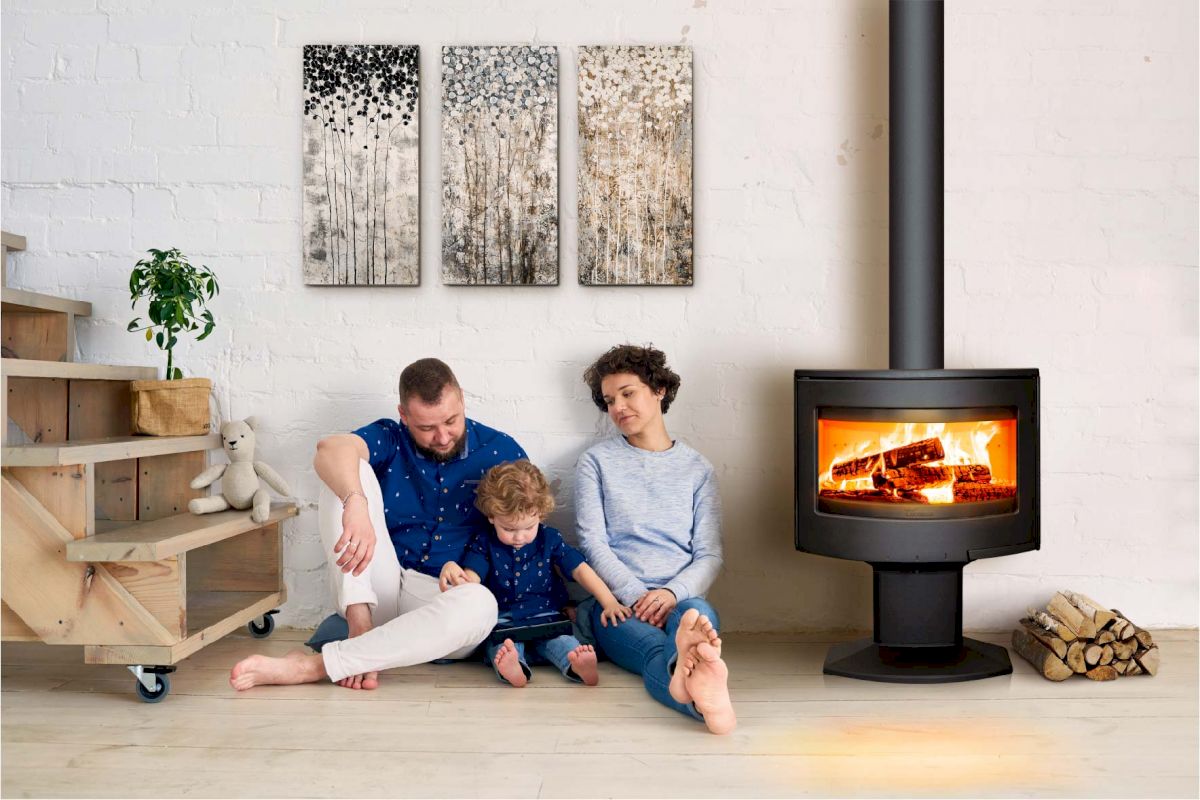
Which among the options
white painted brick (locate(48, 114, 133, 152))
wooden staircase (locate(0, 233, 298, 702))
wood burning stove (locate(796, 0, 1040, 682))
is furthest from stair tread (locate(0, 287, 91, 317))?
wood burning stove (locate(796, 0, 1040, 682))

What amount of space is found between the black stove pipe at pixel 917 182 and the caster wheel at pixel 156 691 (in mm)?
1887

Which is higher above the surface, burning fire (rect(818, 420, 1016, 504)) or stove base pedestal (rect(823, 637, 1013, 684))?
burning fire (rect(818, 420, 1016, 504))

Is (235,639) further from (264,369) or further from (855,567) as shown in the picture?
(855,567)

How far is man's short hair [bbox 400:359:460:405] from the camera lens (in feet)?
7.20

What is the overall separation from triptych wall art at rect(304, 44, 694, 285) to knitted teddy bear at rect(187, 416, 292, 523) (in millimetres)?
532

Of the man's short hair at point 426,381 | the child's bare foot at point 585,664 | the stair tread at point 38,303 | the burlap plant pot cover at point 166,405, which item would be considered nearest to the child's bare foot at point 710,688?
the child's bare foot at point 585,664

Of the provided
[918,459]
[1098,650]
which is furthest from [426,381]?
[1098,650]

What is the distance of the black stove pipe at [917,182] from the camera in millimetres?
2268

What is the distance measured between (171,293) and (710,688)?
1.69m

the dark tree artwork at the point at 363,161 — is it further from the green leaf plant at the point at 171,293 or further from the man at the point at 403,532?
the man at the point at 403,532

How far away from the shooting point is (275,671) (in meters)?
2.03

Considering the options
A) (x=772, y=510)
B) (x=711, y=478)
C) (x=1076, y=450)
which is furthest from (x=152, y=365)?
(x=1076, y=450)

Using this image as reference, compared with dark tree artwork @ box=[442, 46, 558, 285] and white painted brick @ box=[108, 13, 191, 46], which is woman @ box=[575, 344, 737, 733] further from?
white painted brick @ box=[108, 13, 191, 46]

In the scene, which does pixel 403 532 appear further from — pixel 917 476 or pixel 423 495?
pixel 917 476
